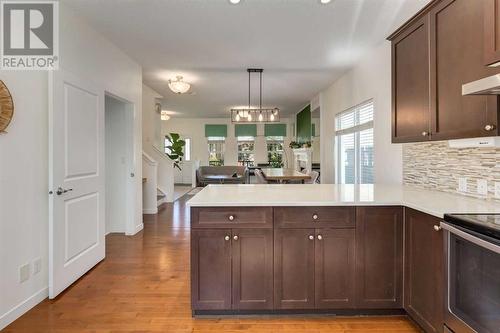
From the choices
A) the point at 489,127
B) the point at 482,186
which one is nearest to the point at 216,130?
the point at 482,186

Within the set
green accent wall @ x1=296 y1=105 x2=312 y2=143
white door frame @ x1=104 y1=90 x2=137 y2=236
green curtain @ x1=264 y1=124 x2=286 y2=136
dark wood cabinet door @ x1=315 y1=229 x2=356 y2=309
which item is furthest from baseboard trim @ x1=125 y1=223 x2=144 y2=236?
green curtain @ x1=264 y1=124 x2=286 y2=136

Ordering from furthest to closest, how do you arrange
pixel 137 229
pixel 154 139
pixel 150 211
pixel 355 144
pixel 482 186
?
pixel 154 139
pixel 150 211
pixel 355 144
pixel 137 229
pixel 482 186

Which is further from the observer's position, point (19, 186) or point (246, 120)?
point (246, 120)

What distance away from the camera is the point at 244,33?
352 cm

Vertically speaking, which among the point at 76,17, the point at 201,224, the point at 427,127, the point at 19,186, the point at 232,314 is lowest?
the point at 232,314

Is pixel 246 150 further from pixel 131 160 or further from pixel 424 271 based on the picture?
pixel 424 271

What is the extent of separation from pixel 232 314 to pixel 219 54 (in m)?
3.28

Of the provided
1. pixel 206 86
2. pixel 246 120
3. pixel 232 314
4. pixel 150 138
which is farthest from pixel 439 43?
pixel 150 138

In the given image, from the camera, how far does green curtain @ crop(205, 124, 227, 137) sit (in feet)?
40.9

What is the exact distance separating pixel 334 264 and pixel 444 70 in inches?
58.8

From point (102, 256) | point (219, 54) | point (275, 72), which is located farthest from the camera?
point (275, 72)

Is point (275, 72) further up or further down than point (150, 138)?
further up

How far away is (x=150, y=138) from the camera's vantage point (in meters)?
6.86

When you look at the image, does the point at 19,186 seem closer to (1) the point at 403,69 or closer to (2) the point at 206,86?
(1) the point at 403,69
